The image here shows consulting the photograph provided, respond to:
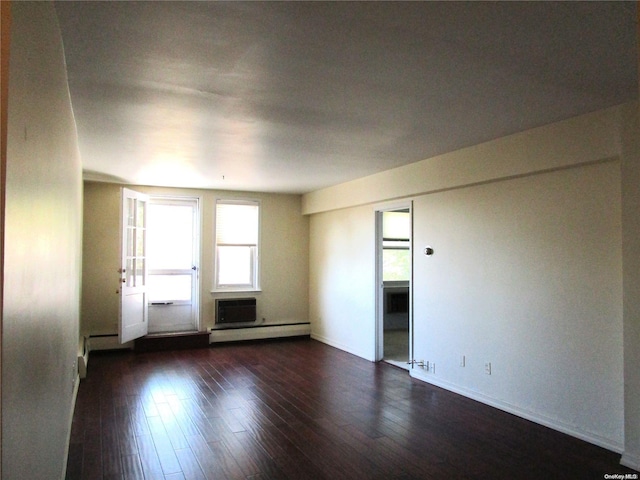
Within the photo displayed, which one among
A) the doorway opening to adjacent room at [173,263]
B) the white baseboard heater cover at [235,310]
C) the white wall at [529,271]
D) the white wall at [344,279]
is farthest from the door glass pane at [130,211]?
the white wall at [529,271]

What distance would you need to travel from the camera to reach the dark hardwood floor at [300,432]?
3.08 metres

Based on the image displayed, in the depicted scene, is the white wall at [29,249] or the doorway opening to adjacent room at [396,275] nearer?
the white wall at [29,249]

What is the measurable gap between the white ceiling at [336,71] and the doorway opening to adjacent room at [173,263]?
8.99 feet

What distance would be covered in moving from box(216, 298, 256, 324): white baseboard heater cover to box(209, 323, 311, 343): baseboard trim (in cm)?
15

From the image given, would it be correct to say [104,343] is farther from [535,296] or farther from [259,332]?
[535,296]

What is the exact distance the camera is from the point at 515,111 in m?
3.39

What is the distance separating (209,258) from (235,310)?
949 mm

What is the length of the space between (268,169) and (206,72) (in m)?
3.00

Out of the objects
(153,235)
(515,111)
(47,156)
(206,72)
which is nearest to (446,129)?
(515,111)

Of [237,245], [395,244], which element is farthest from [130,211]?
[395,244]

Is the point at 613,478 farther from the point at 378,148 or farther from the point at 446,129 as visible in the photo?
the point at 378,148

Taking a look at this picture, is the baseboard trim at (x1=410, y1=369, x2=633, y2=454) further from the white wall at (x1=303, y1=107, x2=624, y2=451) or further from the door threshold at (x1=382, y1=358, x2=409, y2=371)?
the door threshold at (x1=382, y1=358, x2=409, y2=371)

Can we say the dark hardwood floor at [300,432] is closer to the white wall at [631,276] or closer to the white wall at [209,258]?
the white wall at [631,276]

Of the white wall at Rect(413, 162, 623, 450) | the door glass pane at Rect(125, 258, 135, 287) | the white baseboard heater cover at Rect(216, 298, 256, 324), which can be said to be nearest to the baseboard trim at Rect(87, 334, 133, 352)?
the door glass pane at Rect(125, 258, 135, 287)
